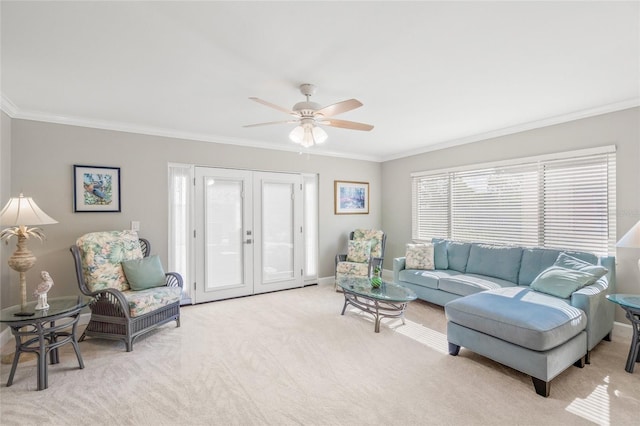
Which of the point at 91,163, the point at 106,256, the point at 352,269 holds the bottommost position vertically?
the point at 352,269

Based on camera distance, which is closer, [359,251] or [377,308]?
[377,308]

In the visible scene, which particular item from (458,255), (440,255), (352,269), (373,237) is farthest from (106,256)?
(458,255)

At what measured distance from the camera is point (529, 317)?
2377mm

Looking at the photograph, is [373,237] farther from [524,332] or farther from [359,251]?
[524,332]

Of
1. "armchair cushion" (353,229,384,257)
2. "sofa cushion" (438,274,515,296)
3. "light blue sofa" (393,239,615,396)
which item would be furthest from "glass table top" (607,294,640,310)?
"armchair cushion" (353,229,384,257)

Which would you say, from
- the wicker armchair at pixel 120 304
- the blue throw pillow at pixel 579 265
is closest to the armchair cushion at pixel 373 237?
the blue throw pillow at pixel 579 265

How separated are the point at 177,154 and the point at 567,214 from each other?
5.21 metres

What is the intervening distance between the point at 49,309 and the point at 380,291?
10.5 ft

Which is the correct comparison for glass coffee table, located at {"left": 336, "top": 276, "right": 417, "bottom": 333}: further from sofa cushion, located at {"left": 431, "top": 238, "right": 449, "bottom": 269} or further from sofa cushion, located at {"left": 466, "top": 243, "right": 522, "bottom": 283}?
sofa cushion, located at {"left": 466, "top": 243, "right": 522, "bottom": 283}

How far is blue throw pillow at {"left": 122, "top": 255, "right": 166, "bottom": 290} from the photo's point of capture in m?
3.45

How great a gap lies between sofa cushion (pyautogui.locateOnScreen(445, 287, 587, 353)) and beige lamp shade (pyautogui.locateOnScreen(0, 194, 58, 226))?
3.91m

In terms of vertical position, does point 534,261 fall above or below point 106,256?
below

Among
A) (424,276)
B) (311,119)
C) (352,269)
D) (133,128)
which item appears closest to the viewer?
(311,119)

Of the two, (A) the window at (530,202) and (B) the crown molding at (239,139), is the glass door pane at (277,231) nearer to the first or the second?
(B) the crown molding at (239,139)
